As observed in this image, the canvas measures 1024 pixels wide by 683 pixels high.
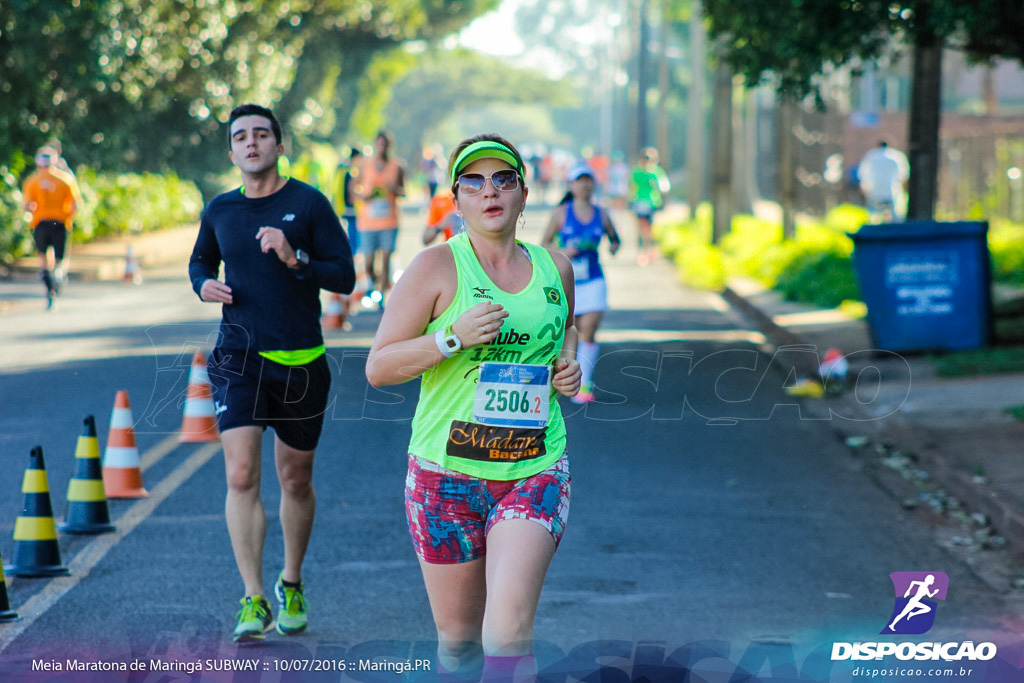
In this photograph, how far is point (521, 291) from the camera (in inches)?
171

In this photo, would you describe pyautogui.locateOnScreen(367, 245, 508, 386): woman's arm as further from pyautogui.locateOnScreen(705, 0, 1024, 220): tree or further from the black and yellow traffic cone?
pyautogui.locateOnScreen(705, 0, 1024, 220): tree

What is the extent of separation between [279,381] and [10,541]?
238 centimetres

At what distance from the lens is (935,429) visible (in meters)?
10.7

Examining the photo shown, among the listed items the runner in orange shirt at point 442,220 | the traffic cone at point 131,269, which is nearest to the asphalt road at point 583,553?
the runner in orange shirt at point 442,220

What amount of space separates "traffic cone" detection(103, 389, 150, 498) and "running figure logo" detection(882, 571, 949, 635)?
4254 mm

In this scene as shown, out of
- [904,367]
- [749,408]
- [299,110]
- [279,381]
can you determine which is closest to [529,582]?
[279,381]

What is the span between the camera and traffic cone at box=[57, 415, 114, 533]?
761cm

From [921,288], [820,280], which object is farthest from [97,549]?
[820,280]

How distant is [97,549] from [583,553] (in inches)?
93.5

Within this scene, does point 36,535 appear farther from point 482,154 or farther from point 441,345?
point 482,154

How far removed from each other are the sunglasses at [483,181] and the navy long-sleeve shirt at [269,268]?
170cm

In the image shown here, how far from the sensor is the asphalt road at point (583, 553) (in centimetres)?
578

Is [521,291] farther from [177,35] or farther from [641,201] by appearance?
[177,35]

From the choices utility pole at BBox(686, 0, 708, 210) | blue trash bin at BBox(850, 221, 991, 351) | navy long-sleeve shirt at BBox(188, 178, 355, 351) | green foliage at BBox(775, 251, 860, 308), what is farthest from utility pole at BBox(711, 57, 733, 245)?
navy long-sleeve shirt at BBox(188, 178, 355, 351)
